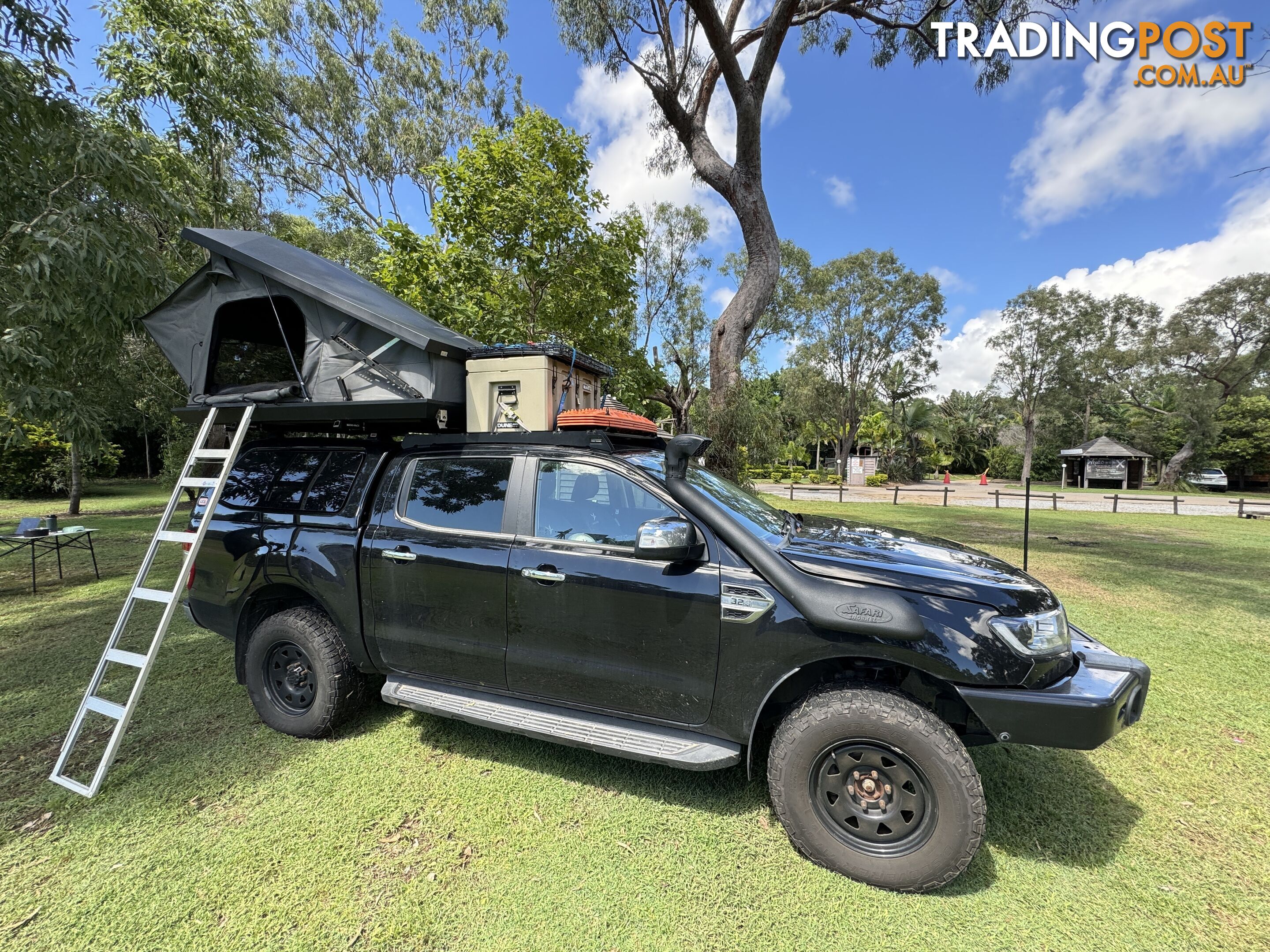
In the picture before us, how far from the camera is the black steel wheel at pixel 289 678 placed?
3121 mm

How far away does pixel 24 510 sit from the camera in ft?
42.6

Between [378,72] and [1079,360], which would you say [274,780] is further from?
[1079,360]

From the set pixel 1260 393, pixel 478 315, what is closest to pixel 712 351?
pixel 478 315

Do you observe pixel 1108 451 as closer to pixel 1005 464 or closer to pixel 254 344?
pixel 1005 464

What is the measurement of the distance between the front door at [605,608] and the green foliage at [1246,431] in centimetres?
4623

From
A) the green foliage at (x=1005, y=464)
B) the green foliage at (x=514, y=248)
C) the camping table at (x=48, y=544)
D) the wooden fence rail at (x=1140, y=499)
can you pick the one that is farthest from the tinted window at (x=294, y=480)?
the green foliage at (x=1005, y=464)

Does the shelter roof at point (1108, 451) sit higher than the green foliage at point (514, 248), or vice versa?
the green foliage at point (514, 248)

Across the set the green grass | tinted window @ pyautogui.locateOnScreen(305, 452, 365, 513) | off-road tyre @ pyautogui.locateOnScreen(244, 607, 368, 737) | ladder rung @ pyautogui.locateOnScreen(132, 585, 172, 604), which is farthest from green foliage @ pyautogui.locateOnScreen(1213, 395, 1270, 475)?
ladder rung @ pyautogui.locateOnScreen(132, 585, 172, 604)

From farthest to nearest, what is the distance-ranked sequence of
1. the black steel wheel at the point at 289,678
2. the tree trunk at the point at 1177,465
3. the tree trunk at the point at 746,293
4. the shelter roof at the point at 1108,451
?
the shelter roof at the point at 1108,451, the tree trunk at the point at 1177,465, the tree trunk at the point at 746,293, the black steel wheel at the point at 289,678

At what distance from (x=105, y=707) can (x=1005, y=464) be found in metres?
52.9

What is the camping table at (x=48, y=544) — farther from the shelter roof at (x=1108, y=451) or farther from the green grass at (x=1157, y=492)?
the shelter roof at (x=1108, y=451)

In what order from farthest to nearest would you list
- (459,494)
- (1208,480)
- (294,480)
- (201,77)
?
(1208,480) < (201,77) < (294,480) < (459,494)

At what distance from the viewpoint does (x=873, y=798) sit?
2.16m

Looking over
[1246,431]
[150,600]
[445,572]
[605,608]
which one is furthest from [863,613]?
[1246,431]
